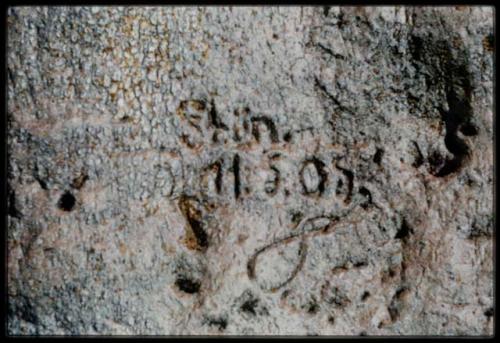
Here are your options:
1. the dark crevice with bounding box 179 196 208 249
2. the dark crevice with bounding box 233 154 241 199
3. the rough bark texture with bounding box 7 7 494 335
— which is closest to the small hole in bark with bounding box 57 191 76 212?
the rough bark texture with bounding box 7 7 494 335

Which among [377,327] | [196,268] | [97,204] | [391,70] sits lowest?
[377,327]

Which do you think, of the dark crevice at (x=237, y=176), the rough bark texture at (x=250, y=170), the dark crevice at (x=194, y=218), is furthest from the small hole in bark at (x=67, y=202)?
the dark crevice at (x=237, y=176)

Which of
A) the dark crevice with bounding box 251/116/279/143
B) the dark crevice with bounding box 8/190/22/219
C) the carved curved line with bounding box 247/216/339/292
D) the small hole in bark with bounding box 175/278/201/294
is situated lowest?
the small hole in bark with bounding box 175/278/201/294

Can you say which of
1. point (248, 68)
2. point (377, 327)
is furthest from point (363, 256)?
point (248, 68)

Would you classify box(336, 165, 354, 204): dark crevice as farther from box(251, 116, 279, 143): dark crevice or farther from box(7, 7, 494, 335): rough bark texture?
box(251, 116, 279, 143): dark crevice

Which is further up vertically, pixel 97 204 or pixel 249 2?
pixel 249 2

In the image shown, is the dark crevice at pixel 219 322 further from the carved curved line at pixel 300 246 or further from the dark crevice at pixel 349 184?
the dark crevice at pixel 349 184

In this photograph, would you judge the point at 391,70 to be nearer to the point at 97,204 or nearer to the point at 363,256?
the point at 363,256
